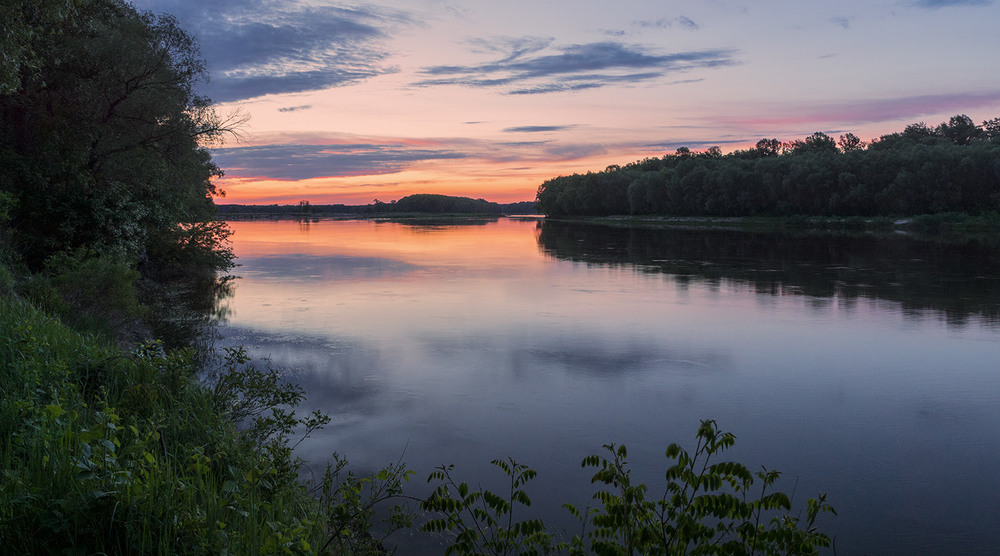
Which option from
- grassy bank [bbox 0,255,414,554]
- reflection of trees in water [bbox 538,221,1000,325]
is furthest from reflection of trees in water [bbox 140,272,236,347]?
reflection of trees in water [bbox 538,221,1000,325]

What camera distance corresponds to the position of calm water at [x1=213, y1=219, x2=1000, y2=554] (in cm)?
750

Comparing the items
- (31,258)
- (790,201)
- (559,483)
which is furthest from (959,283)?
(790,201)

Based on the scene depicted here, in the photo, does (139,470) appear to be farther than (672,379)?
No

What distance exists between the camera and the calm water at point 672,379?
7500 mm

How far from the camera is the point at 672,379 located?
1163 cm

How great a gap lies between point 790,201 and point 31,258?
9085cm

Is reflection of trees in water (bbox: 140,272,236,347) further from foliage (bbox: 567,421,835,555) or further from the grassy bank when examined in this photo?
foliage (bbox: 567,421,835,555)

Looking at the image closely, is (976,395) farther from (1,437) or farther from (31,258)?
(31,258)

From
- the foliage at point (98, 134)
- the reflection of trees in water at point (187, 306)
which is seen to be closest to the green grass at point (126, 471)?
the reflection of trees in water at point (187, 306)

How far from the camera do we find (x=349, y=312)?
18.6 m

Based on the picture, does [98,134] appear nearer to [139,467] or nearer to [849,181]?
[139,467]

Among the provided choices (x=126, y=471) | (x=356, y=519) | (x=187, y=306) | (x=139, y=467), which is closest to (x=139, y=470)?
(x=139, y=467)

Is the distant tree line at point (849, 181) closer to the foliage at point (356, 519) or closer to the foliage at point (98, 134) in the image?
the foliage at point (98, 134)

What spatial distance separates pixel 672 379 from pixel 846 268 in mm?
21862
